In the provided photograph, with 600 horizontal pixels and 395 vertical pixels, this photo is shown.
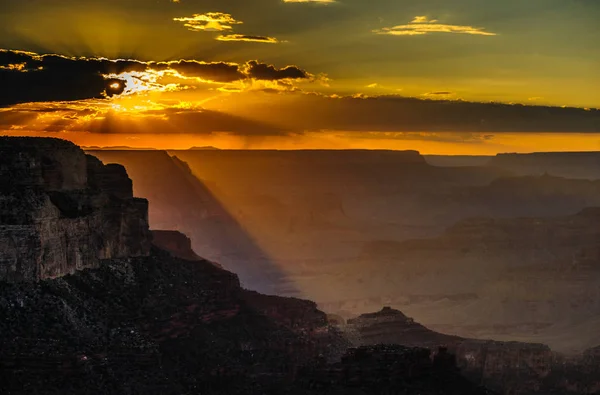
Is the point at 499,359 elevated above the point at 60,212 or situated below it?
below

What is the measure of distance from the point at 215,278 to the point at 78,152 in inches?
501

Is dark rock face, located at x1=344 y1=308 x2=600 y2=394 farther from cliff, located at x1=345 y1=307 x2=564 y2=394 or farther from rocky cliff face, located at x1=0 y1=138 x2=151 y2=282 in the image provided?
rocky cliff face, located at x1=0 y1=138 x2=151 y2=282

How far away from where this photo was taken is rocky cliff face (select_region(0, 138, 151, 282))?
186 feet

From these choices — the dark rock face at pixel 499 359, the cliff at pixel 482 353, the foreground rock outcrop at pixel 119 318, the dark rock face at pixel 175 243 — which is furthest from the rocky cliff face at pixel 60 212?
the dark rock face at pixel 175 243

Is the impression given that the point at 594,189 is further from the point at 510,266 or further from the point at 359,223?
the point at 510,266

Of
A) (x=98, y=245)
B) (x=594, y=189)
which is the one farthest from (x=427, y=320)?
(x=594, y=189)

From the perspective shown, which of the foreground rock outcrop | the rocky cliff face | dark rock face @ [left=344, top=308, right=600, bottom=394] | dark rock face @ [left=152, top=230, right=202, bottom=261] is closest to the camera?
the foreground rock outcrop

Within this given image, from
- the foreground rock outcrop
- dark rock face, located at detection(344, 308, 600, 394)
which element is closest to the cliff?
dark rock face, located at detection(344, 308, 600, 394)

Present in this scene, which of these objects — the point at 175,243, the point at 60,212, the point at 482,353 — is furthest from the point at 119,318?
the point at 175,243

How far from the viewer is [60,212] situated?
6066 cm

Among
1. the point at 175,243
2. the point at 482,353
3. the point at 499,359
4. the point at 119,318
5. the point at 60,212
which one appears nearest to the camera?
the point at 60,212

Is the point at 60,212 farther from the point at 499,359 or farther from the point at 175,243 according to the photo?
the point at 175,243

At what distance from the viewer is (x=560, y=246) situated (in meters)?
140

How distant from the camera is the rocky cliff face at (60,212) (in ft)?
186
